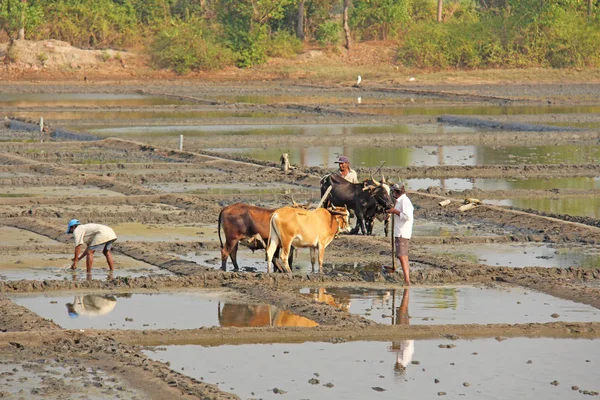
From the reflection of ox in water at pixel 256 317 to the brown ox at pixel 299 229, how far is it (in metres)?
1.24

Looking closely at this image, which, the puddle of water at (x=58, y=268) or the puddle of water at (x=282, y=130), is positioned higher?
the puddle of water at (x=282, y=130)

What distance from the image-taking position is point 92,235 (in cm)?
1434

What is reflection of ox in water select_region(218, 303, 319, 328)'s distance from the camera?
39.3ft

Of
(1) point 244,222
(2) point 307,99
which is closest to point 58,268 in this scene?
(1) point 244,222

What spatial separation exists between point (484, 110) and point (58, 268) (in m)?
34.3

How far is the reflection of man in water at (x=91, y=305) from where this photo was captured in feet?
40.9

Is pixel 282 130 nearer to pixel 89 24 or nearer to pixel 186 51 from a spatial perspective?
pixel 186 51

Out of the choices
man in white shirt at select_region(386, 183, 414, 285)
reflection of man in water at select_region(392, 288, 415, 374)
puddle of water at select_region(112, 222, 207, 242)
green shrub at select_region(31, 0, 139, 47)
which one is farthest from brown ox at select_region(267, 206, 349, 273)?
green shrub at select_region(31, 0, 139, 47)

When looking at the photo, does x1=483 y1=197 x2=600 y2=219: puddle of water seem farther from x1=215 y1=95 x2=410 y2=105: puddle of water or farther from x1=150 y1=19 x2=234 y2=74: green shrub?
x1=150 y1=19 x2=234 y2=74: green shrub

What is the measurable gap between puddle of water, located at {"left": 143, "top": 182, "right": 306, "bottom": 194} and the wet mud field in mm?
94

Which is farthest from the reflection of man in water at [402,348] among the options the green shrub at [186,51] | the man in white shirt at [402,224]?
the green shrub at [186,51]

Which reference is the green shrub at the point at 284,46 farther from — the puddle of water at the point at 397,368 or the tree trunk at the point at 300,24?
the puddle of water at the point at 397,368

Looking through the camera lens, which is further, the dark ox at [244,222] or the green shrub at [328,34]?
the green shrub at [328,34]

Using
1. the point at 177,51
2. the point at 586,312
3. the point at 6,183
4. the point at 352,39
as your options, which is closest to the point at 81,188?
the point at 6,183
